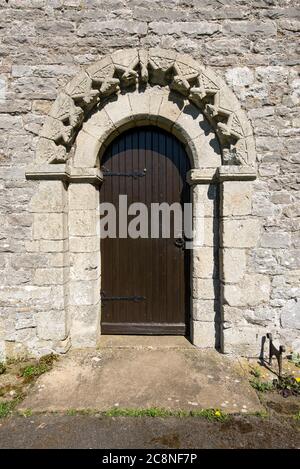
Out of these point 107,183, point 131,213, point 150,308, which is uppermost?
point 107,183

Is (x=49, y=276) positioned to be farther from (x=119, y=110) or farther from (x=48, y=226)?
(x=119, y=110)

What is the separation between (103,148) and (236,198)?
1.64 metres

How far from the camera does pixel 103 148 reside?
3391mm

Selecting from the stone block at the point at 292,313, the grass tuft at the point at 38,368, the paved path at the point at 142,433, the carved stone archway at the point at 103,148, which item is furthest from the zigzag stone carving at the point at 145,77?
the paved path at the point at 142,433

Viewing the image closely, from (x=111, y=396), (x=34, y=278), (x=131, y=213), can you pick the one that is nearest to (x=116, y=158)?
(x=131, y=213)

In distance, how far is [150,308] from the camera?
3547mm

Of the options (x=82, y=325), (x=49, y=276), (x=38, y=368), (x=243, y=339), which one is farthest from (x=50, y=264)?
(x=243, y=339)

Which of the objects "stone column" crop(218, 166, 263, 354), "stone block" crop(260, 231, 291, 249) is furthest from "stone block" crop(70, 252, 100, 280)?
"stone block" crop(260, 231, 291, 249)

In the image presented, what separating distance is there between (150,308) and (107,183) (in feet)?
5.33

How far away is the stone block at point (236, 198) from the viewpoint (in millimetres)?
3080

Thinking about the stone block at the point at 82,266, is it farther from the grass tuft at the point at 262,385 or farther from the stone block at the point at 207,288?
the grass tuft at the point at 262,385

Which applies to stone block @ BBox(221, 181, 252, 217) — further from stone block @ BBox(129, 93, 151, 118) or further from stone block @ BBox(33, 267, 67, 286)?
stone block @ BBox(33, 267, 67, 286)

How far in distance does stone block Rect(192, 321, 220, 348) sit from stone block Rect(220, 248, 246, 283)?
59 centimetres
